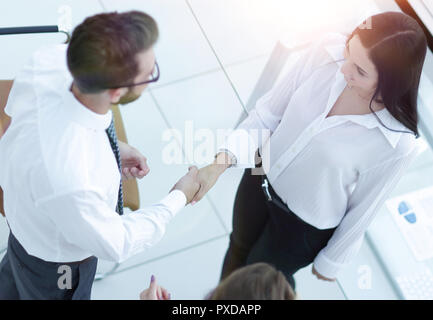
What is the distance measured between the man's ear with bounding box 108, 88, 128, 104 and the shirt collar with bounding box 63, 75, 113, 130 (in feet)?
0.19

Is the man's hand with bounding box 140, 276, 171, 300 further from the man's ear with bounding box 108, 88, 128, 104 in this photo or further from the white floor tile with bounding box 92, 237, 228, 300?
the white floor tile with bounding box 92, 237, 228, 300

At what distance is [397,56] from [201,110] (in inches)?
58.9

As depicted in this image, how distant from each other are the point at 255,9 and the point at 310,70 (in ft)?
5.44

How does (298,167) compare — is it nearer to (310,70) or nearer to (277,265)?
(310,70)

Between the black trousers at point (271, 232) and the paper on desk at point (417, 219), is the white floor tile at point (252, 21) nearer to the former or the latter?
the paper on desk at point (417, 219)

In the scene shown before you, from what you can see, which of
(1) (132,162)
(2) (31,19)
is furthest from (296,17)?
(1) (132,162)

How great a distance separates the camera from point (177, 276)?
8.06ft

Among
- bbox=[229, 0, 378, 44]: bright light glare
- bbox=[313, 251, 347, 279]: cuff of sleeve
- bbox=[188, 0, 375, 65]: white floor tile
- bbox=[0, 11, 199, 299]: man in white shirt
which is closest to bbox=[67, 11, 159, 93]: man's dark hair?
bbox=[0, 11, 199, 299]: man in white shirt

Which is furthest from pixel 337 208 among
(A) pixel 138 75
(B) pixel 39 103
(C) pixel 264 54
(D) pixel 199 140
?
(C) pixel 264 54

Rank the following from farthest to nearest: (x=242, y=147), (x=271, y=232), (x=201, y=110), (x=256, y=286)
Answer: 1. (x=201, y=110)
2. (x=271, y=232)
3. (x=242, y=147)
4. (x=256, y=286)

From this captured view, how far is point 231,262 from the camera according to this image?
2.19 m

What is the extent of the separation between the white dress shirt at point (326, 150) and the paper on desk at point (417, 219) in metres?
0.75

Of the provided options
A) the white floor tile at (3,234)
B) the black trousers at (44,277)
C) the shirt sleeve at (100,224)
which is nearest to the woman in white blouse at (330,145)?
the shirt sleeve at (100,224)

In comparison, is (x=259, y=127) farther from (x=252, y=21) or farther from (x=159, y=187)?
(x=252, y=21)
